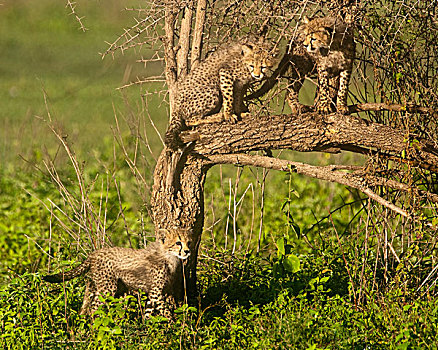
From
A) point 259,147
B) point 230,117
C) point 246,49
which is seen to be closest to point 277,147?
point 259,147

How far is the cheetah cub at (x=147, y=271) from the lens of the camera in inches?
184

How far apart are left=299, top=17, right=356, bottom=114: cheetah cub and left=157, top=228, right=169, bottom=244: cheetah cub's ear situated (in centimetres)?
134

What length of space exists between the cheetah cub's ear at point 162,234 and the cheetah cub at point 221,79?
1.89ft

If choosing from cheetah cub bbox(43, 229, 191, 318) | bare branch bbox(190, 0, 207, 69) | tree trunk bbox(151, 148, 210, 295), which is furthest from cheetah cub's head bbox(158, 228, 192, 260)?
bare branch bbox(190, 0, 207, 69)

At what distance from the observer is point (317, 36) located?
184 inches

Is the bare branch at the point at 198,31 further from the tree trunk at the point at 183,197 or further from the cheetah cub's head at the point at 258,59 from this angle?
the tree trunk at the point at 183,197

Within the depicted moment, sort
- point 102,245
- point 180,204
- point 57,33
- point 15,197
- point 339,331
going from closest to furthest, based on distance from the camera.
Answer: point 339,331, point 180,204, point 102,245, point 15,197, point 57,33

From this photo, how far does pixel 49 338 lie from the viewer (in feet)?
15.1

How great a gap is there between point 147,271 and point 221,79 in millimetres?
1403

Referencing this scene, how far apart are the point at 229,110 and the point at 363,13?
1097 millimetres

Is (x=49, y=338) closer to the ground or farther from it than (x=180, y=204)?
closer to the ground

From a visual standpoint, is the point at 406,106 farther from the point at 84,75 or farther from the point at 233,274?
the point at 84,75

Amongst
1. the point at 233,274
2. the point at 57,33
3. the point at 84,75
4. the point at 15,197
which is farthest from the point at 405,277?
the point at 57,33

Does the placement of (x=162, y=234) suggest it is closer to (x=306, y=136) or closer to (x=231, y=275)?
(x=231, y=275)
